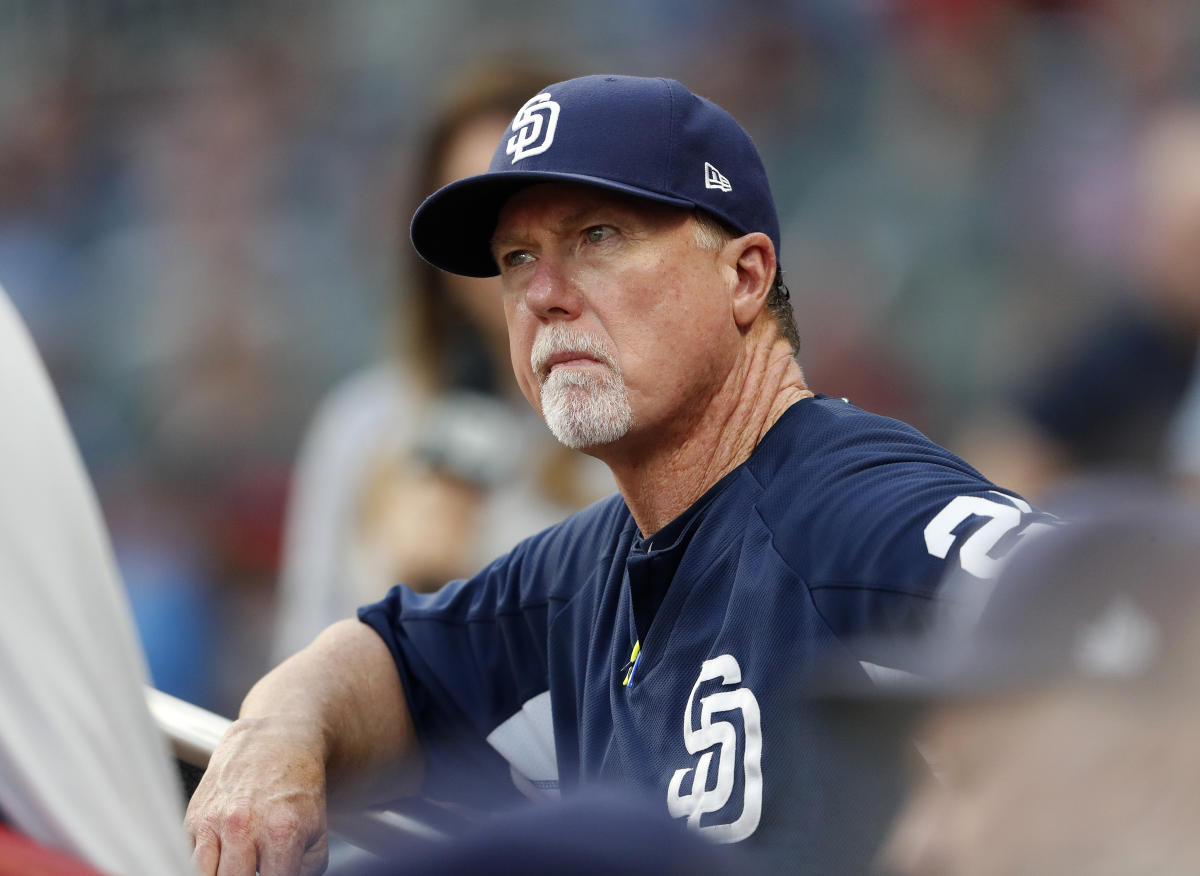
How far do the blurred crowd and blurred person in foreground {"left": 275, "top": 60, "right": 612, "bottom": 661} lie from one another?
0.05 meters

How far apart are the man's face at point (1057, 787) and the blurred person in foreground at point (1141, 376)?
7.81 ft

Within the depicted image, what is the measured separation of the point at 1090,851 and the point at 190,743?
1.75m

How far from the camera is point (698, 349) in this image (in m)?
2.11

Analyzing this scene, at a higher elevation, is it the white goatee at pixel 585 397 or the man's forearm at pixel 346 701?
the white goatee at pixel 585 397

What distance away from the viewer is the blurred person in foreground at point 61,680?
0.98 m

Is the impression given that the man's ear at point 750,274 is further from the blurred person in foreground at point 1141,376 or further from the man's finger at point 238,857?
the blurred person in foreground at point 1141,376

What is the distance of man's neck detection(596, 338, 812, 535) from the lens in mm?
2123

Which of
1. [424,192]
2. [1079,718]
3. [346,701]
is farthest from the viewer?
[424,192]

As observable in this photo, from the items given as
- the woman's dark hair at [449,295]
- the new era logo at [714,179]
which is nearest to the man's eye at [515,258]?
the new era logo at [714,179]

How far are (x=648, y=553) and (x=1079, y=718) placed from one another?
133 centimetres

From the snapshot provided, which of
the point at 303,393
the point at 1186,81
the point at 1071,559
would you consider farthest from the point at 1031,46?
the point at 1071,559

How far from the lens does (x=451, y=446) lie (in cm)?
324

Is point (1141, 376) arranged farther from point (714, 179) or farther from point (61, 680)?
point (61, 680)

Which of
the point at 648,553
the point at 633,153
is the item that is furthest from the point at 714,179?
the point at 648,553
